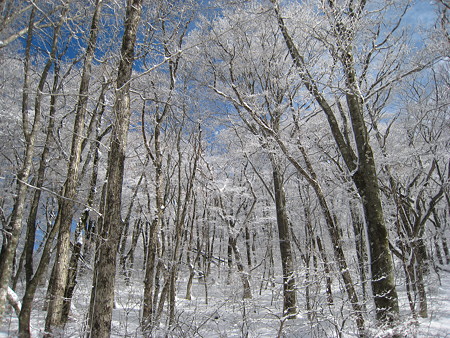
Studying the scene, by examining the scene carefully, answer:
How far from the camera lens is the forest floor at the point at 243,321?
146 inches

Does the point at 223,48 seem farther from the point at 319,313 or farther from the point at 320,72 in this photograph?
the point at 319,313

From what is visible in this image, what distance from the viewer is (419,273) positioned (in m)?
8.14

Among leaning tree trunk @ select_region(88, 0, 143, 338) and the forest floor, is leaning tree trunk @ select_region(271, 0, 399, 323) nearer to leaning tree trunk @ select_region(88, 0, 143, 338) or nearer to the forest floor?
the forest floor

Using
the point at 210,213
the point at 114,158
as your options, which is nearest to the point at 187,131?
the point at 114,158

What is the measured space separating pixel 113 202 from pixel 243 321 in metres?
2.52

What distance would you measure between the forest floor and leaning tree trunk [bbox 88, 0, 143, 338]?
0.77 meters

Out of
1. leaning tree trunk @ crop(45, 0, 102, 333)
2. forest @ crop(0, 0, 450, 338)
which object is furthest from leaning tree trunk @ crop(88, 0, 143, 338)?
leaning tree trunk @ crop(45, 0, 102, 333)

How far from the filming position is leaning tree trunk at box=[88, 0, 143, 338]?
3.24 meters

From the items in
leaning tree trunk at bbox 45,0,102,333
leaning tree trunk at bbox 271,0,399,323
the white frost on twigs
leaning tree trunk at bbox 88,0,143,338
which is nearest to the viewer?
leaning tree trunk at bbox 88,0,143,338

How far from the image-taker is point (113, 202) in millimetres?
3611

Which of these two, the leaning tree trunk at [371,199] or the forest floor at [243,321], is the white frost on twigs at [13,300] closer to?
the forest floor at [243,321]

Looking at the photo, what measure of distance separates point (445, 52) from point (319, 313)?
555 centimetres

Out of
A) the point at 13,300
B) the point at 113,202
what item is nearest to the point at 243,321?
the point at 113,202

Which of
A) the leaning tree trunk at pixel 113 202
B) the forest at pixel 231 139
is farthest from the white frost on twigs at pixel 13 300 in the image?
the leaning tree trunk at pixel 113 202
